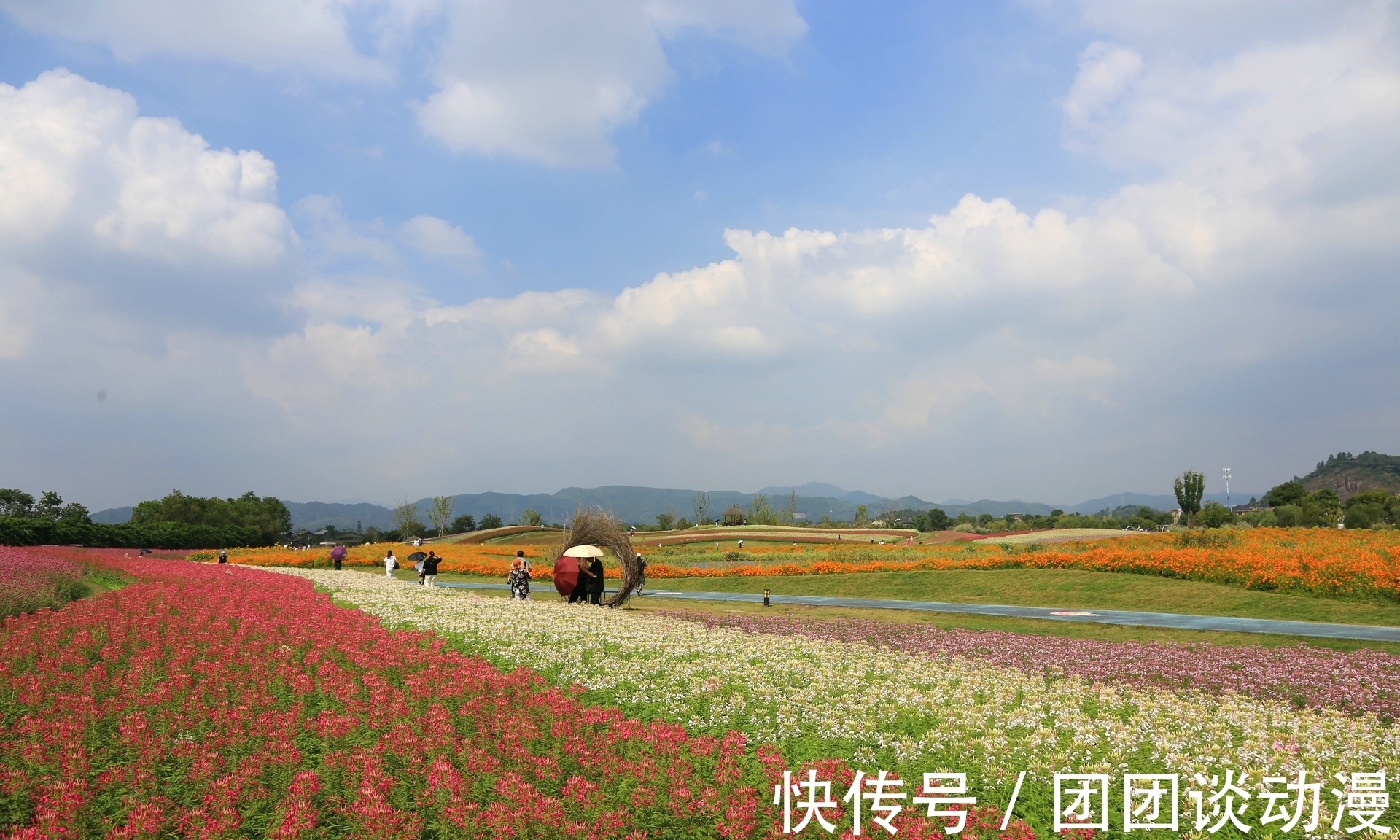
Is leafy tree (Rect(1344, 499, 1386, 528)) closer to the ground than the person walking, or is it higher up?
higher up

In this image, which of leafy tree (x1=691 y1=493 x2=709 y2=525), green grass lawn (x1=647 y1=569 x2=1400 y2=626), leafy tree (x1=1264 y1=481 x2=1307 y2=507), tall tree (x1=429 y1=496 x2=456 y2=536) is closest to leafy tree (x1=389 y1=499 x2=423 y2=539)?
tall tree (x1=429 y1=496 x2=456 y2=536)

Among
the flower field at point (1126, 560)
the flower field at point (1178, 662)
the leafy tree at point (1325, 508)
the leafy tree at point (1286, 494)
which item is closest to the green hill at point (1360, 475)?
the leafy tree at point (1286, 494)

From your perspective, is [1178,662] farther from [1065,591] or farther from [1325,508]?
[1325,508]

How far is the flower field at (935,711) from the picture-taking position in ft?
28.0

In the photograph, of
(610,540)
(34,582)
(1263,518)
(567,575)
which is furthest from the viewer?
(1263,518)

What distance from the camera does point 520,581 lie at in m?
28.0

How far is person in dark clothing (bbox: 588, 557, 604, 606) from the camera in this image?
87.4 ft

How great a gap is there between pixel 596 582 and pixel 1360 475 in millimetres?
222006

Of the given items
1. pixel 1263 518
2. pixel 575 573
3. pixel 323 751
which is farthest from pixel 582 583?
pixel 1263 518

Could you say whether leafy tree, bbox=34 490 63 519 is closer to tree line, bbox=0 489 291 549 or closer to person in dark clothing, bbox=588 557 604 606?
tree line, bbox=0 489 291 549

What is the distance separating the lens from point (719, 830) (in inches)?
253

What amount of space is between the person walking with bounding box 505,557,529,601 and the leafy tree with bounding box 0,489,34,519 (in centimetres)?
14581

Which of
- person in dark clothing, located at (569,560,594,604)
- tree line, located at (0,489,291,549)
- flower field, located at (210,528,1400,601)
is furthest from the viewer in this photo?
tree line, located at (0,489,291,549)

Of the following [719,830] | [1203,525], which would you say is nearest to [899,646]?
[719,830]
